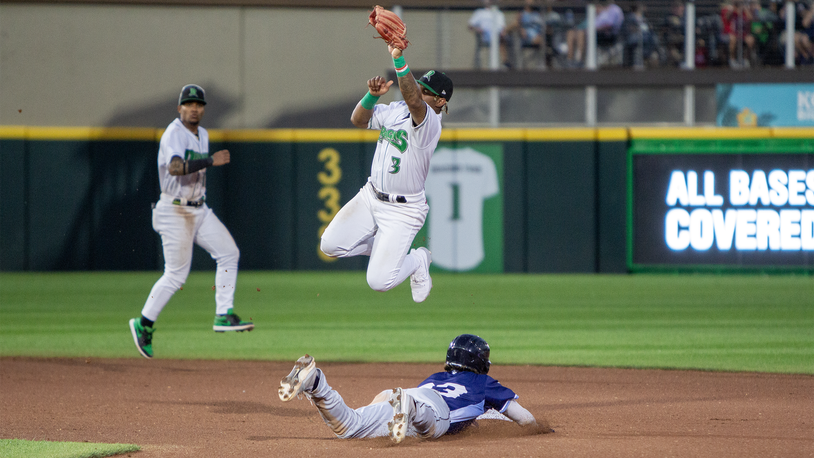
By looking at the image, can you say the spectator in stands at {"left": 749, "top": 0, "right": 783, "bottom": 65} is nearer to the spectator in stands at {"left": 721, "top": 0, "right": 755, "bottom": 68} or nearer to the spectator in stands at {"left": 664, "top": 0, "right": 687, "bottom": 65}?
the spectator in stands at {"left": 721, "top": 0, "right": 755, "bottom": 68}

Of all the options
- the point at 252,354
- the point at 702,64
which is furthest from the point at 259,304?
the point at 702,64

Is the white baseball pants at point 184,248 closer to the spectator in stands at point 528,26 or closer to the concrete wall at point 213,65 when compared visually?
the spectator in stands at point 528,26

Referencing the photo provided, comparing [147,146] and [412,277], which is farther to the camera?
[147,146]

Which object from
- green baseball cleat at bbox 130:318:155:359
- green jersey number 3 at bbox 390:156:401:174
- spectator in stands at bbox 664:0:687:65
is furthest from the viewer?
spectator in stands at bbox 664:0:687:65

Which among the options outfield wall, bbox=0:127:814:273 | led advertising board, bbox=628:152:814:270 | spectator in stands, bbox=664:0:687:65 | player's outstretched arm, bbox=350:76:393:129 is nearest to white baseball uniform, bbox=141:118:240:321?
player's outstretched arm, bbox=350:76:393:129

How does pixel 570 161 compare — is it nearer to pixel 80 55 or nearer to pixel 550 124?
pixel 550 124

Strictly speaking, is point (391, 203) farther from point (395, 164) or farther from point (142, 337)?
point (142, 337)
